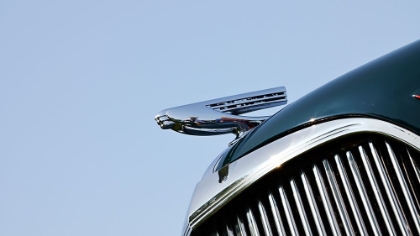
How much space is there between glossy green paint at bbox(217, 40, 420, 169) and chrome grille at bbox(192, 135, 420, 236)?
0.10 m

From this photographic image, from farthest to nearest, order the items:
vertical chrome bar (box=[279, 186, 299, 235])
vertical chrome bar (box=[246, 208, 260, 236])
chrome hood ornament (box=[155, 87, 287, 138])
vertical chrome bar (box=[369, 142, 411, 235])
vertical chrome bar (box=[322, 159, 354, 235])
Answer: chrome hood ornament (box=[155, 87, 287, 138])
vertical chrome bar (box=[246, 208, 260, 236])
vertical chrome bar (box=[279, 186, 299, 235])
vertical chrome bar (box=[322, 159, 354, 235])
vertical chrome bar (box=[369, 142, 411, 235])

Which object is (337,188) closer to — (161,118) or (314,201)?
(314,201)

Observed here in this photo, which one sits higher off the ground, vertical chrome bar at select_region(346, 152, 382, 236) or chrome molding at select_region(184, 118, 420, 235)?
chrome molding at select_region(184, 118, 420, 235)

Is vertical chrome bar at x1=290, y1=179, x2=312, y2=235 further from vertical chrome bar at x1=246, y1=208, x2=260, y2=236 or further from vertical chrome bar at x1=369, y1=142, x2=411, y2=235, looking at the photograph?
vertical chrome bar at x1=369, y1=142, x2=411, y2=235

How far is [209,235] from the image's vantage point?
294 centimetres

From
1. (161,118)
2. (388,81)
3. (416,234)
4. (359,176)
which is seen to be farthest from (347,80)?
(161,118)

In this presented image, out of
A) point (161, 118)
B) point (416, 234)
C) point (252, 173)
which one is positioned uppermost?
point (161, 118)

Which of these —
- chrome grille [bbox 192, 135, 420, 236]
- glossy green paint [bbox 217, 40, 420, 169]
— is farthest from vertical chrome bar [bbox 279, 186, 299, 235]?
glossy green paint [bbox 217, 40, 420, 169]

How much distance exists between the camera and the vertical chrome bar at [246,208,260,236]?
275 cm

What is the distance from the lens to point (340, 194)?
257 centimetres

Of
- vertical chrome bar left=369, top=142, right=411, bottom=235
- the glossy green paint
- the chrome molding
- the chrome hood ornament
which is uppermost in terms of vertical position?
the chrome hood ornament

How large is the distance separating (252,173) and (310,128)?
27cm

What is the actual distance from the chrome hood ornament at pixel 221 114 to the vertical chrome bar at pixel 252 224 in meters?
0.81

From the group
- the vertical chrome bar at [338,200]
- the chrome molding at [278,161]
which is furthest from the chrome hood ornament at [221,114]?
the vertical chrome bar at [338,200]
